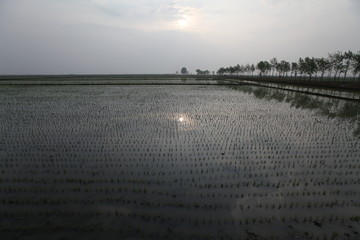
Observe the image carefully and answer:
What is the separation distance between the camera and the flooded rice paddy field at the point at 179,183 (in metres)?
4.07

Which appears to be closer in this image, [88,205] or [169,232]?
[169,232]

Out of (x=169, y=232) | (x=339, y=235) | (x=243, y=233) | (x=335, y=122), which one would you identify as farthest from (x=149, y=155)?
(x=335, y=122)

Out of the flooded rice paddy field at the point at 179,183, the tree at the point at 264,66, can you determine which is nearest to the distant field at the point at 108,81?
the tree at the point at 264,66

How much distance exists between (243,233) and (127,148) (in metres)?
5.67

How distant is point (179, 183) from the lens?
227 inches

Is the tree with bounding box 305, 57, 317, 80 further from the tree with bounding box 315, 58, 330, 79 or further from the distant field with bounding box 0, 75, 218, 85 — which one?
the distant field with bounding box 0, 75, 218, 85

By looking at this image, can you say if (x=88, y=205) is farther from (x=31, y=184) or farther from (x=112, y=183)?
(x=31, y=184)

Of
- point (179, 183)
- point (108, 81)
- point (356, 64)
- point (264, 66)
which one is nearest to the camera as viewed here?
point (179, 183)

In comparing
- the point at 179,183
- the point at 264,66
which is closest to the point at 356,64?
the point at 264,66

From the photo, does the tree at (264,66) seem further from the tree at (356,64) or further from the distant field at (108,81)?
the tree at (356,64)

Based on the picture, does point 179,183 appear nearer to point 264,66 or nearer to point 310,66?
point 310,66

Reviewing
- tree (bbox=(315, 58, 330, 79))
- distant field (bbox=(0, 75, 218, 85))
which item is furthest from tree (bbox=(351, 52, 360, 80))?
distant field (bbox=(0, 75, 218, 85))

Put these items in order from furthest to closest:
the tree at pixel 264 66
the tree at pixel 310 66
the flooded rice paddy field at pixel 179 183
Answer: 1. the tree at pixel 264 66
2. the tree at pixel 310 66
3. the flooded rice paddy field at pixel 179 183

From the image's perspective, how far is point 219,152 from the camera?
808 cm
